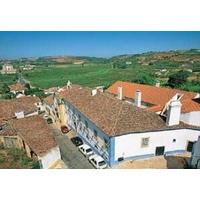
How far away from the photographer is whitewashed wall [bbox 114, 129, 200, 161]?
7625mm

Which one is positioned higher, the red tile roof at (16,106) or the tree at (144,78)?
the tree at (144,78)

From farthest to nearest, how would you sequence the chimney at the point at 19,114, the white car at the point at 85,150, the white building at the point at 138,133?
1. the chimney at the point at 19,114
2. the white car at the point at 85,150
3. the white building at the point at 138,133

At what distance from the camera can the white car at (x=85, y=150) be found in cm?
841

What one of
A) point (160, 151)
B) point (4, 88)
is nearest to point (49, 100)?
point (4, 88)

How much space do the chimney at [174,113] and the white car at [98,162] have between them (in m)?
2.68

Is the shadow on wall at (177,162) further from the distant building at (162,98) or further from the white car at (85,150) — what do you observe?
the white car at (85,150)

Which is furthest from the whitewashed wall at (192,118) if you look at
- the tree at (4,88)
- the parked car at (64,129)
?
the tree at (4,88)

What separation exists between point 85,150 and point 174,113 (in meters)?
3.61

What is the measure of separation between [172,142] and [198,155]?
989mm

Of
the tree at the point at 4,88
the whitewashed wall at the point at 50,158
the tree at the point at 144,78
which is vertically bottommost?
the whitewashed wall at the point at 50,158

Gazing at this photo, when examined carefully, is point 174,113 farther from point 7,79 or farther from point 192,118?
point 7,79

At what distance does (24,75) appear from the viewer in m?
9.22

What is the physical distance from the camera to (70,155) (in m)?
8.41

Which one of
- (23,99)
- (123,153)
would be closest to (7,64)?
(23,99)
